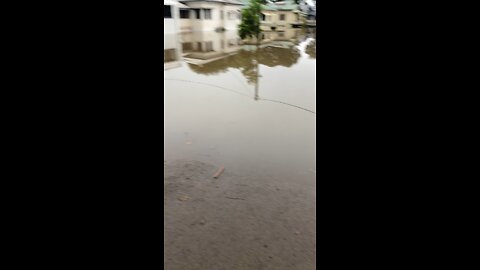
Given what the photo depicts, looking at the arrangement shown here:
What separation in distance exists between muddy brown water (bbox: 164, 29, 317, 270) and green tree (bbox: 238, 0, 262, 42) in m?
6.68

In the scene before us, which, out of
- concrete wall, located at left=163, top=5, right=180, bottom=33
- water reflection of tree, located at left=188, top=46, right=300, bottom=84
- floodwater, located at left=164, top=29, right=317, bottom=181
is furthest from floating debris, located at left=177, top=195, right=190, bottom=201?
concrete wall, located at left=163, top=5, right=180, bottom=33

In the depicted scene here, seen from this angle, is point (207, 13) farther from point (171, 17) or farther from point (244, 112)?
point (244, 112)

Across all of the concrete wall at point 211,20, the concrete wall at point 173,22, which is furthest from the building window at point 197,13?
the concrete wall at point 173,22

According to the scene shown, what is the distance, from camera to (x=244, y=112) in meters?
6.09

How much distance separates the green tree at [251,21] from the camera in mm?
14367

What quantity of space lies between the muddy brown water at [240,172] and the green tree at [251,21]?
21.9 feet

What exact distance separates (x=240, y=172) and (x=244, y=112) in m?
2.48

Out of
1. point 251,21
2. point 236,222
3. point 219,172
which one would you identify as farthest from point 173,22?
point 236,222

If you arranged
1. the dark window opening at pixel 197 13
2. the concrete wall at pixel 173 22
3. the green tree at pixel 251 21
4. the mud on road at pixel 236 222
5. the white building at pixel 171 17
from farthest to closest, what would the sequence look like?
the dark window opening at pixel 197 13, the concrete wall at pixel 173 22, the white building at pixel 171 17, the green tree at pixel 251 21, the mud on road at pixel 236 222

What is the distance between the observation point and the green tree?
14.4 m

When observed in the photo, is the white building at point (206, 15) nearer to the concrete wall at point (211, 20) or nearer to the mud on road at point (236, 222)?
the concrete wall at point (211, 20)
